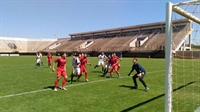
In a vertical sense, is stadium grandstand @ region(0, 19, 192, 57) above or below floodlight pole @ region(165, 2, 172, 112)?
above

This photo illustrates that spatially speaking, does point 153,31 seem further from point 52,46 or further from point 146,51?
point 52,46

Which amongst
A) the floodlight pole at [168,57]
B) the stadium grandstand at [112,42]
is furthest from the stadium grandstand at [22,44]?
the floodlight pole at [168,57]

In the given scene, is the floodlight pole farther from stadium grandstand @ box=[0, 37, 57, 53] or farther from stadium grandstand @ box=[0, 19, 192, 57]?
stadium grandstand @ box=[0, 37, 57, 53]

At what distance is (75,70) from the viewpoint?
11406mm

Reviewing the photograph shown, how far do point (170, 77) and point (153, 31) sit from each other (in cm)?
6238

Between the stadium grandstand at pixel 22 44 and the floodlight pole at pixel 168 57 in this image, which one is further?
the stadium grandstand at pixel 22 44

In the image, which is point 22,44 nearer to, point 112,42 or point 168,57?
point 112,42

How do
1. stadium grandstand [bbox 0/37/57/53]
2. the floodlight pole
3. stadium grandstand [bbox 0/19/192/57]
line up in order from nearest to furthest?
the floodlight pole → stadium grandstand [bbox 0/19/192/57] → stadium grandstand [bbox 0/37/57/53]

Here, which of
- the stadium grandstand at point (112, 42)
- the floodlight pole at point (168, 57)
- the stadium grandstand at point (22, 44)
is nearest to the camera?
the floodlight pole at point (168, 57)

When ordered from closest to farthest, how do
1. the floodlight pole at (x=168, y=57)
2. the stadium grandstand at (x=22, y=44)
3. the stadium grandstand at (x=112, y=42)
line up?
the floodlight pole at (x=168, y=57) < the stadium grandstand at (x=112, y=42) < the stadium grandstand at (x=22, y=44)

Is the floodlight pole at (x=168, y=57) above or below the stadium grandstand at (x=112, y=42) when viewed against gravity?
below

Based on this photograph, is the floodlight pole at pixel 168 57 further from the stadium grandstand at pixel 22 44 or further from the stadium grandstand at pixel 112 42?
the stadium grandstand at pixel 22 44

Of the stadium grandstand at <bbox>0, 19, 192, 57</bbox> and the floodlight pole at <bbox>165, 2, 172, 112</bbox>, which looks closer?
the floodlight pole at <bbox>165, 2, 172, 112</bbox>

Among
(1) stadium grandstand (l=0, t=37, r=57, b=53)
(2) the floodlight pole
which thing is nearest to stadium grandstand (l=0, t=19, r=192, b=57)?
(1) stadium grandstand (l=0, t=37, r=57, b=53)
